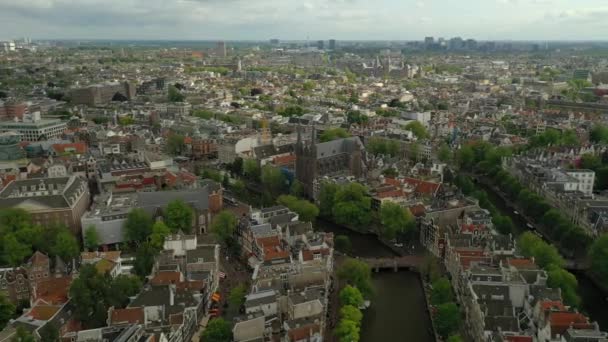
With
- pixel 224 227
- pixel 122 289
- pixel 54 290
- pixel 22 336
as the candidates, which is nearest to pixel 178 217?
pixel 224 227

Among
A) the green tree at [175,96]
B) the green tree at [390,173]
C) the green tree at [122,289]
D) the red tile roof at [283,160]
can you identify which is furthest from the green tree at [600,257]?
the green tree at [175,96]

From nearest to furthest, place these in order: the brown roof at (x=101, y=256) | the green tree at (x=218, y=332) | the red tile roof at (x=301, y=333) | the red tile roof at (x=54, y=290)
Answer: the red tile roof at (x=301, y=333)
the green tree at (x=218, y=332)
the red tile roof at (x=54, y=290)
the brown roof at (x=101, y=256)

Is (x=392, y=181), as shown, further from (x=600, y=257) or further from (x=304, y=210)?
(x=600, y=257)

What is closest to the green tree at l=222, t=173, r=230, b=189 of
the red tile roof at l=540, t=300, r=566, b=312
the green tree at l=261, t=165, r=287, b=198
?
the green tree at l=261, t=165, r=287, b=198

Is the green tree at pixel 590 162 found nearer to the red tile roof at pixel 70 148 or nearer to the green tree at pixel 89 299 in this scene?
the green tree at pixel 89 299

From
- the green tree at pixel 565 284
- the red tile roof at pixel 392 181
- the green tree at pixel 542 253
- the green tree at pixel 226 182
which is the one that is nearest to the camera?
the green tree at pixel 565 284
